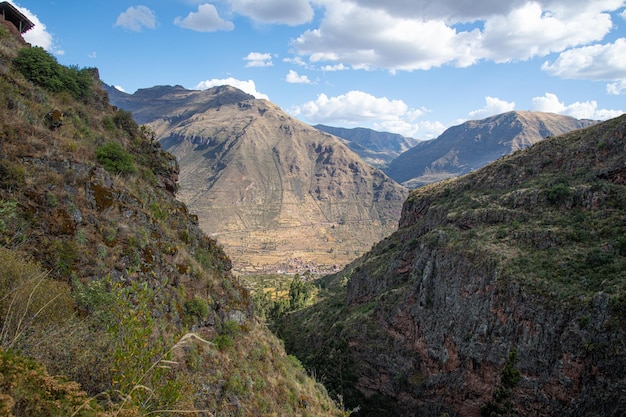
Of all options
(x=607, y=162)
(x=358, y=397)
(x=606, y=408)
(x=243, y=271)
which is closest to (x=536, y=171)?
(x=607, y=162)

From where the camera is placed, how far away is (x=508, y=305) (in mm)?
31531

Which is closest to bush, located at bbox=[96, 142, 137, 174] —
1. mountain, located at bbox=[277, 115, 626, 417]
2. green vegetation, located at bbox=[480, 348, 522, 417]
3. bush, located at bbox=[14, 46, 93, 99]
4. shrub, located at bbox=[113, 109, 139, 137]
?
bush, located at bbox=[14, 46, 93, 99]

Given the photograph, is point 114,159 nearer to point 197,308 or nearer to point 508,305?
point 197,308

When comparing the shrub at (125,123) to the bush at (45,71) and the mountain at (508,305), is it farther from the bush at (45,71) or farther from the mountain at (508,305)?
the mountain at (508,305)

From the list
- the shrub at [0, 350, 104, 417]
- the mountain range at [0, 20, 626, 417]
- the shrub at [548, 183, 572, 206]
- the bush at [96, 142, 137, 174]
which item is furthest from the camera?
the shrub at [548, 183, 572, 206]

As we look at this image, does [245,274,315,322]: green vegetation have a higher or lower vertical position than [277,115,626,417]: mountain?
lower

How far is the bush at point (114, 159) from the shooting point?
1709cm

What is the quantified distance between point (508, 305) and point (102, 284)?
32.6 metres

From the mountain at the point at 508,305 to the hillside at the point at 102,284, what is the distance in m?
17.4

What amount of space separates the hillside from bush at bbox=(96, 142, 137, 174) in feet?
0.21

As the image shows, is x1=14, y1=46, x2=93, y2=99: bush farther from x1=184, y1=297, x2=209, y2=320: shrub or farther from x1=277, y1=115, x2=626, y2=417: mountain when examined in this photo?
x1=277, y1=115, x2=626, y2=417: mountain

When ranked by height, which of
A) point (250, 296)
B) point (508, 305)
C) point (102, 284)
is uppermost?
point (102, 284)

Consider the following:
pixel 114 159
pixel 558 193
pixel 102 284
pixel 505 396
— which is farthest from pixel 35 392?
pixel 558 193

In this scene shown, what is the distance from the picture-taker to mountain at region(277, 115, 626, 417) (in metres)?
25.9
